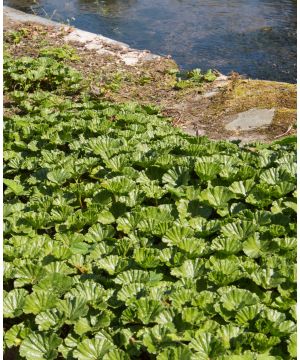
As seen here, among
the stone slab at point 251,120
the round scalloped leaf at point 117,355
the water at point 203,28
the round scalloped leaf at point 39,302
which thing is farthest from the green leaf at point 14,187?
the water at point 203,28

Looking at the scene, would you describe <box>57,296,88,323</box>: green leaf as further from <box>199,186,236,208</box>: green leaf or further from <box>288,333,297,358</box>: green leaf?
<box>199,186,236,208</box>: green leaf

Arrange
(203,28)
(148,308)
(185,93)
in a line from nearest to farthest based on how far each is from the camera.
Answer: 1. (148,308)
2. (185,93)
3. (203,28)

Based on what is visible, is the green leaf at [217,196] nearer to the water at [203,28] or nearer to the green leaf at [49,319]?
the green leaf at [49,319]

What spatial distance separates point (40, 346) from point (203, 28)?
8.12 meters

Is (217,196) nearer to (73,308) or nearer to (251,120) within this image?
(73,308)

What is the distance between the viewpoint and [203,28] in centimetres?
1005

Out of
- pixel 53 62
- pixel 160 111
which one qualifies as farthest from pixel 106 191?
pixel 53 62

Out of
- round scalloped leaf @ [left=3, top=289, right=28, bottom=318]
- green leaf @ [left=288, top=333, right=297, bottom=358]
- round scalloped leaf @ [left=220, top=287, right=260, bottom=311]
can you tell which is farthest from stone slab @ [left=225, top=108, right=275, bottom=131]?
green leaf @ [left=288, top=333, right=297, bottom=358]

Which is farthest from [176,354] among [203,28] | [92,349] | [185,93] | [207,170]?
[203,28]

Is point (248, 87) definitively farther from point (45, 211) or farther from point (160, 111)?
point (45, 211)

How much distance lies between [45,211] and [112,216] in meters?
0.39

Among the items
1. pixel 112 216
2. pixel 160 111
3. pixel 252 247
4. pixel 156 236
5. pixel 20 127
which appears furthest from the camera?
pixel 160 111

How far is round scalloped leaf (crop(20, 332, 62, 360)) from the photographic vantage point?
253 cm

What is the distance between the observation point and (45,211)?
3.57 metres
